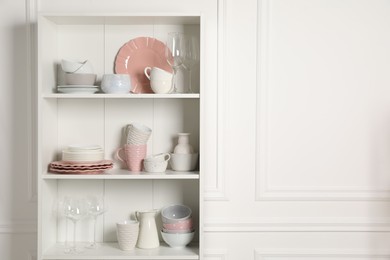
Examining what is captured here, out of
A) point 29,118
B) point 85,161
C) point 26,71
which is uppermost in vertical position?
point 26,71

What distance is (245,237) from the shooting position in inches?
108

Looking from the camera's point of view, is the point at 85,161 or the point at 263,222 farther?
the point at 263,222

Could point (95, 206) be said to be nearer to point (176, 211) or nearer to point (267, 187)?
point (176, 211)

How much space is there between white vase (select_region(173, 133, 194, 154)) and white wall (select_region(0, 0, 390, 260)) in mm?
196

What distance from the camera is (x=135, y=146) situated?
8.43ft

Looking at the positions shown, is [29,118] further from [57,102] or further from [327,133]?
[327,133]

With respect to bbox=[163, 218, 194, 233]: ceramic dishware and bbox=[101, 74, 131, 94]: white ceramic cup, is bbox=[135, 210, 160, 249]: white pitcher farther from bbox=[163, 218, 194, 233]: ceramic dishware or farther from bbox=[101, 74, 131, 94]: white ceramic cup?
bbox=[101, 74, 131, 94]: white ceramic cup

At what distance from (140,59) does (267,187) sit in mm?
897

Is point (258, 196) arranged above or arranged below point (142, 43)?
below

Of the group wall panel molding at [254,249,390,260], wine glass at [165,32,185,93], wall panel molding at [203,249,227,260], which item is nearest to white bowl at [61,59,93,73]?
wine glass at [165,32,185,93]

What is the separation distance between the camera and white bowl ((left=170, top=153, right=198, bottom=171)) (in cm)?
255

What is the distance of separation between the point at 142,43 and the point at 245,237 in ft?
3.59

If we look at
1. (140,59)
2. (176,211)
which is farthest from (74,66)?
(176,211)

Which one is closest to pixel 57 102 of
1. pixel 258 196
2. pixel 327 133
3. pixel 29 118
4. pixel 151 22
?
pixel 29 118
